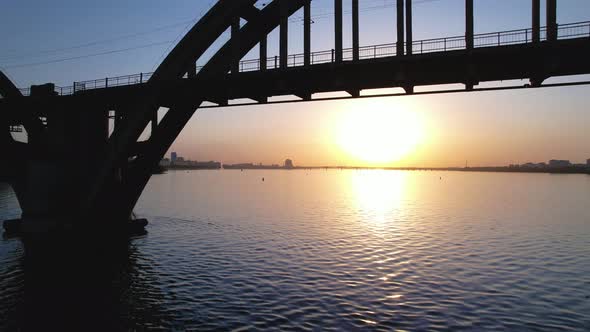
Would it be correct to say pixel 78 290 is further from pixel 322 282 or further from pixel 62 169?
pixel 62 169

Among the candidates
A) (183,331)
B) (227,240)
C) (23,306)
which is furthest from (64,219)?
(183,331)

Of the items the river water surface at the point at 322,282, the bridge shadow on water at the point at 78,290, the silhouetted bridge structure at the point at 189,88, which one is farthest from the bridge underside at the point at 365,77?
the bridge shadow on water at the point at 78,290

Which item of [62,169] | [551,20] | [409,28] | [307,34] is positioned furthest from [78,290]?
[551,20]

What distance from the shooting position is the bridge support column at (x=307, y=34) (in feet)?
87.2

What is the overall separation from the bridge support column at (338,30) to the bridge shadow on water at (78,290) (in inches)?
656

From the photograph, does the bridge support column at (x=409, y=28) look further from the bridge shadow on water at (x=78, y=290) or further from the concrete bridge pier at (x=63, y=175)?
the concrete bridge pier at (x=63, y=175)

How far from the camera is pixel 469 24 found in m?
22.8

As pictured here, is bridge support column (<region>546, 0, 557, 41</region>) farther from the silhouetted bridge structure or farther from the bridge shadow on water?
the bridge shadow on water

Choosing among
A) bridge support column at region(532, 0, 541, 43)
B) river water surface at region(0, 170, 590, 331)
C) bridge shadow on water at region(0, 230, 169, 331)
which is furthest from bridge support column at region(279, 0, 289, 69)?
bridge shadow on water at region(0, 230, 169, 331)

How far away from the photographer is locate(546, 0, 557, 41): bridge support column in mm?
21500

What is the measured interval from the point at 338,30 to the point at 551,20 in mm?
11526

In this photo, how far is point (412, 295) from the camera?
19031 mm

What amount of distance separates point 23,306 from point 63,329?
3693 mm

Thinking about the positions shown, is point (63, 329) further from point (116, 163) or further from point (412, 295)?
point (116, 163)
